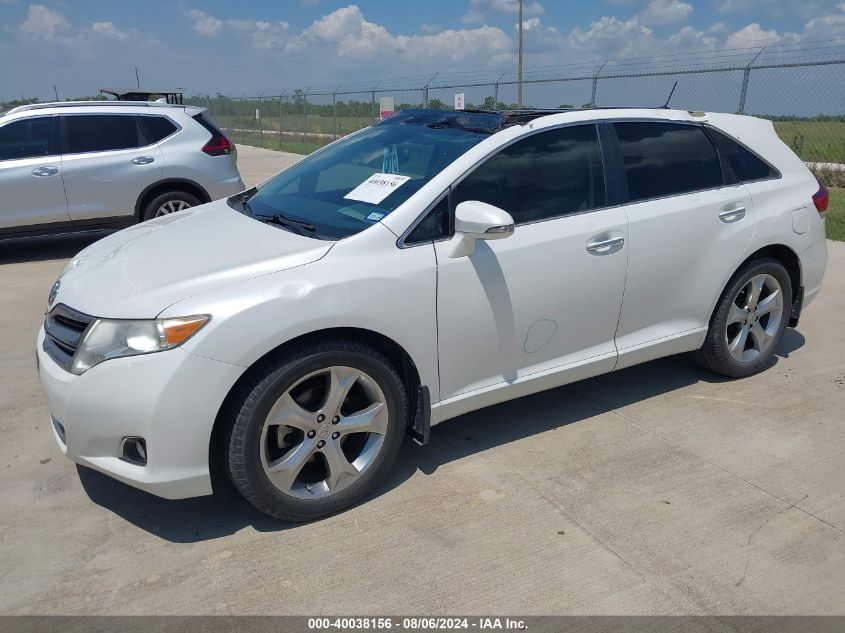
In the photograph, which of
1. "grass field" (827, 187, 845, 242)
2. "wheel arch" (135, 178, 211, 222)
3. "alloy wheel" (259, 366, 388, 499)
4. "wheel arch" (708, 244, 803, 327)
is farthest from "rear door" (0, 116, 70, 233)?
"grass field" (827, 187, 845, 242)

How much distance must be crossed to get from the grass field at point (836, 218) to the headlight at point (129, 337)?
845 cm

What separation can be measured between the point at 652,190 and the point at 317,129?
24.5m

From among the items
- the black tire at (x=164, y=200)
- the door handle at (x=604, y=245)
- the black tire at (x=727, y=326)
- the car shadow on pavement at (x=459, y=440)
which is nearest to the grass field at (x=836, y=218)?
the car shadow on pavement at (x=459, y=440)

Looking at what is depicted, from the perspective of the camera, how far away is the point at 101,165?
779 cm

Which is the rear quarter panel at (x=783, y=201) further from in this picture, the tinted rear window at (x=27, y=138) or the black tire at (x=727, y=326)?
the tinted rear window at (x=27, y=138)

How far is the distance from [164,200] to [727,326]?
6.22 m

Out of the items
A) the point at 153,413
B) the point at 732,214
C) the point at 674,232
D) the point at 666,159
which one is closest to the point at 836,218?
the point at 732,214

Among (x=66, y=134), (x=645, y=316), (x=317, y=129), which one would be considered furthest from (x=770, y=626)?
(x=317, y=129)

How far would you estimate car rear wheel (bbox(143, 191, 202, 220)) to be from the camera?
26.5 ft

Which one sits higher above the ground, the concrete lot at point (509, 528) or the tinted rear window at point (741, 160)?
the tinted rear window at point (741, 160)

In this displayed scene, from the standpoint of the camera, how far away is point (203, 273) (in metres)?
2.93

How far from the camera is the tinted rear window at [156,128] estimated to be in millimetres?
8109

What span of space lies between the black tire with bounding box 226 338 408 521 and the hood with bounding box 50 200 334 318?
0.39 meters

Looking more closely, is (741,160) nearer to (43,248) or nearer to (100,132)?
(100,132)
